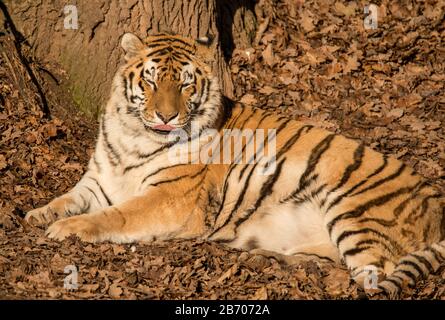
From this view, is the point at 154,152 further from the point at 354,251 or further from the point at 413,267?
the point at 413,267

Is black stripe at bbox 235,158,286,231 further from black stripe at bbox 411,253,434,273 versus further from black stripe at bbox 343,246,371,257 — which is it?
black stripe at bbox 411,253,434,273

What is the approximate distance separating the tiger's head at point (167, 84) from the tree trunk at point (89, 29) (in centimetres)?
83

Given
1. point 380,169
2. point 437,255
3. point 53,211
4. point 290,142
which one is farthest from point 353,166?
point 53,211

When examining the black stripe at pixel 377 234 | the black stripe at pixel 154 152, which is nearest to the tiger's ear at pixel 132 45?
the black stripe at pixel 154 152

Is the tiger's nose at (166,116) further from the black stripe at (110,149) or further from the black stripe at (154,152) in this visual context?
→ the black stripe at (110,149)

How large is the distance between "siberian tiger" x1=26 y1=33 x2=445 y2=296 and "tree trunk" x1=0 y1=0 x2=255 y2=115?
0.80 metres

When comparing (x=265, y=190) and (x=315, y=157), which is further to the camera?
(x=265, y=190)

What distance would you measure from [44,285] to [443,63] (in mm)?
5326

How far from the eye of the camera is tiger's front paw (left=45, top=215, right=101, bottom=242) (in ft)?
16.7

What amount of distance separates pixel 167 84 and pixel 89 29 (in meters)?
1.38

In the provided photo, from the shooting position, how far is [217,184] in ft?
18.8

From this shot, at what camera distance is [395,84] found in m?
7.72

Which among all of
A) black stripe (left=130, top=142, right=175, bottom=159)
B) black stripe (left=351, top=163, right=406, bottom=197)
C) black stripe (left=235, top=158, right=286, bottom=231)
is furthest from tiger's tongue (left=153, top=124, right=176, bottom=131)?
black stripe (left=351, top=163, right=406, bottom=197)

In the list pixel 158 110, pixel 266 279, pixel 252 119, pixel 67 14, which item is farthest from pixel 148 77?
pixel 266 279
